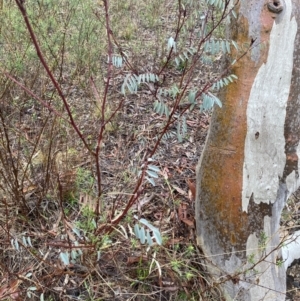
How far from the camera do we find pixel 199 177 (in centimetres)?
199

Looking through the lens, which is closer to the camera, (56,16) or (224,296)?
(224,296)

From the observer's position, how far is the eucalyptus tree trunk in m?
1.72

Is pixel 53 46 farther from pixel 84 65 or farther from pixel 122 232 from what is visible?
pixel 122 232

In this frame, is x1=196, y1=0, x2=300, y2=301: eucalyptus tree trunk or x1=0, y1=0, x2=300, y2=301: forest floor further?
x1=0, y1=0, x2=300, y2=301: forest floor

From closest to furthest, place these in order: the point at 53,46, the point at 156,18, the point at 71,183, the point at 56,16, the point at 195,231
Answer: the point at 195,231 → the point at 71,183 → the point at 53,46 → the point at 56,16 → the point at 156,18

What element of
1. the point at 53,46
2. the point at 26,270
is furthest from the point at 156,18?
the point at 26,270

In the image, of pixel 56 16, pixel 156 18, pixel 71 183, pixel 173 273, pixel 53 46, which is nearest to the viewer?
pixel 173 273

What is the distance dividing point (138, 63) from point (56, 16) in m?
0.98

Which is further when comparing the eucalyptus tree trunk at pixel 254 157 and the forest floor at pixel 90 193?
the forest floor at pixel 90 193

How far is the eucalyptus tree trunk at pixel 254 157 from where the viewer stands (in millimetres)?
1717

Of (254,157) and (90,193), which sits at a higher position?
(254,157)

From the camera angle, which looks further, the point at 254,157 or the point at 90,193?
the point at 90,193

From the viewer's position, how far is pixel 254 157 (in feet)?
5.87

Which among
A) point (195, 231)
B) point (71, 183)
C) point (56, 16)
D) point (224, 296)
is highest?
point (56, 16)
